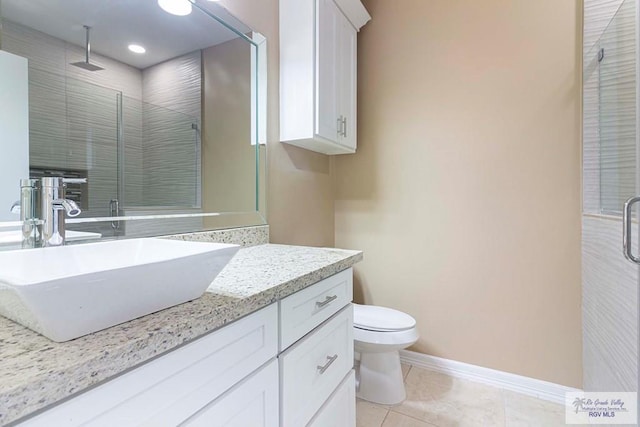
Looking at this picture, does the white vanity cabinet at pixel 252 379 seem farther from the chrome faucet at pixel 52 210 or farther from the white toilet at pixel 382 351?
the chrome faucet at pixel 52 210

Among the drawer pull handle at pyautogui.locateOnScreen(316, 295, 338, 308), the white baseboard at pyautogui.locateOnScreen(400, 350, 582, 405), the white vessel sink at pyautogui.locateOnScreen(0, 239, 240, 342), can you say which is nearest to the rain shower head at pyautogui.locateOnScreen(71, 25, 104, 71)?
the white vessel sink at pyautogui.locateOnScreen(0, 239, 240, 342)

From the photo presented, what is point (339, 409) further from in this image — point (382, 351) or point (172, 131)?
Answer: point (172, 131)

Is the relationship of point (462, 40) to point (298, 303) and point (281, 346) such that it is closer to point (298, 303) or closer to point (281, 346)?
point (298, 303)

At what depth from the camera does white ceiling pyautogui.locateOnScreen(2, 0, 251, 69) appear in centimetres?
86

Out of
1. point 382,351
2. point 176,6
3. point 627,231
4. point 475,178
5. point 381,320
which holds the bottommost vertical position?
point 382,351

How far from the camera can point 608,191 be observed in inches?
51.6

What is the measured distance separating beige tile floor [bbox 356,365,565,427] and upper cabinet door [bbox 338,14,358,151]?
4.86 ft

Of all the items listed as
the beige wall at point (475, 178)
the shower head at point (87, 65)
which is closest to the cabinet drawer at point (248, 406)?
the shower head at point (87, 65)

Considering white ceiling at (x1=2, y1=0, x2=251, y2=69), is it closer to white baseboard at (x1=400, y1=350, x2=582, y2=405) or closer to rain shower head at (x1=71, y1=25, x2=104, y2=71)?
rain shower head at (x1=71, y1=25, x2=104, y2=71)

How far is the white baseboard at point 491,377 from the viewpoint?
5.42ft

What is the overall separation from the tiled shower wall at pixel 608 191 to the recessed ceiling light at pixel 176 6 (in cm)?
164

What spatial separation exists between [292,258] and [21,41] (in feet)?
3.21

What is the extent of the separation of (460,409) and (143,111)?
2.00m

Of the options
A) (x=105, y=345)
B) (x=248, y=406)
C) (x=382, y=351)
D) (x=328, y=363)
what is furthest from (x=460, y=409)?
(x=105, y=345)
